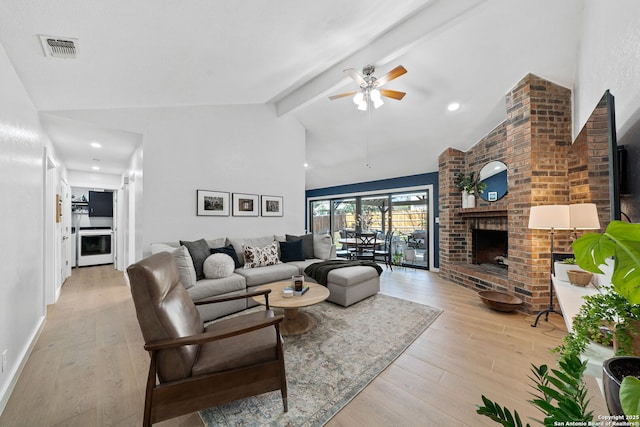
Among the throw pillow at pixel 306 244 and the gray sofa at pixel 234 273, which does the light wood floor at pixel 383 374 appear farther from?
the throw pillow at pixel 306 244

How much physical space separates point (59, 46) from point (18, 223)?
4.70 feet

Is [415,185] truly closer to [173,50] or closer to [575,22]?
[575,22]

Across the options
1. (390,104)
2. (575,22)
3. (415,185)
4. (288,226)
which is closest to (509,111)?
(575,22)

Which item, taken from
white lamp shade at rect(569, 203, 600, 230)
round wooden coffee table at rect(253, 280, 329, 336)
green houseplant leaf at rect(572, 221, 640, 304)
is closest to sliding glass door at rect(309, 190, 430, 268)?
white lamp shade at rect(569, 203, 600, 230)

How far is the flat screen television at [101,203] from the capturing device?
644 centimetres

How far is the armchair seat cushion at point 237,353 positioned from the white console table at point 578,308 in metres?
1.51

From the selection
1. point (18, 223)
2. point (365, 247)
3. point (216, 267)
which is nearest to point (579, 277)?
point (216, 267)

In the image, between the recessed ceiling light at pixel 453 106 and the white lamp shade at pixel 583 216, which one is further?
the recessed ceiling light at pixel 453 106

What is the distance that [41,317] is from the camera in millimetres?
2785

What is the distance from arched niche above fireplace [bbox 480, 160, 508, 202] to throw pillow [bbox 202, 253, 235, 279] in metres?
4.46

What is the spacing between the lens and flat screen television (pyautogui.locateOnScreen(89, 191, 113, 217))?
6.44 m

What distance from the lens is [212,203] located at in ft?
13.1

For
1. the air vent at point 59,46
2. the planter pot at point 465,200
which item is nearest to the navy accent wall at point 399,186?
the planter pot at point 465,200

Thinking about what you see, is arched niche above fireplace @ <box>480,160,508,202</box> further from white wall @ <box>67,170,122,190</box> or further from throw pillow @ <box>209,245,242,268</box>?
white wall @ <box>67,170,122,190</box>
